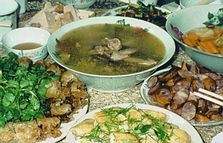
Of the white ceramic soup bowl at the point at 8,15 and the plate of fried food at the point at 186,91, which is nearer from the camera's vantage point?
the plate of fried food at the point at 186,91

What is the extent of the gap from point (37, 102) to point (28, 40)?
0.58 metres

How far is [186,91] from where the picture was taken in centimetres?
161

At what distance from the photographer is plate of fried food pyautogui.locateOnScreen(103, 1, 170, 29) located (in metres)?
2.12

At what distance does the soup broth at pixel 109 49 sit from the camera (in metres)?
1.71

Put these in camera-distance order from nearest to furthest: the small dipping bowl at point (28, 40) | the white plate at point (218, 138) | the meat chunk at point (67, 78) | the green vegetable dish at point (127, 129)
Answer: the green vegetable dish at point (127, 129)
the white plate at point (218, 138)
the meat chunk at point (67, 78)
the small dipping bowl at point (28, 40)

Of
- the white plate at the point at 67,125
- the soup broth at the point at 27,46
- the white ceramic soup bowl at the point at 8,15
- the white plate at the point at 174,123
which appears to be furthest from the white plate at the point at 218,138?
the white ceramic soup bowl at the point at 8,15

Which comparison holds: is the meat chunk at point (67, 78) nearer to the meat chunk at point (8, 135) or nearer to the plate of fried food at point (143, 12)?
the meat chunk at point (8, 135)

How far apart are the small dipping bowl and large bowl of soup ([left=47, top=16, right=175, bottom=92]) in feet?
0.32

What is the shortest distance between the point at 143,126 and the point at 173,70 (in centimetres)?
43

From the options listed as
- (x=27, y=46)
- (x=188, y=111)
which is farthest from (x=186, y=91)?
(x=27, y=46)

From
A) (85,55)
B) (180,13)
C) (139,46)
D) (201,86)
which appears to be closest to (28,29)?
(85,55)

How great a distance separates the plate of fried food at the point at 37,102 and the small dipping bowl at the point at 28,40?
194 millimetres

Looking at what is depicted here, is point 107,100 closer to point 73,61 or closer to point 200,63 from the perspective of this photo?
point 73,61

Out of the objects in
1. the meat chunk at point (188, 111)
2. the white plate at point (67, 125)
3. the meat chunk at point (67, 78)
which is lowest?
the white plate at point (67, 125)
